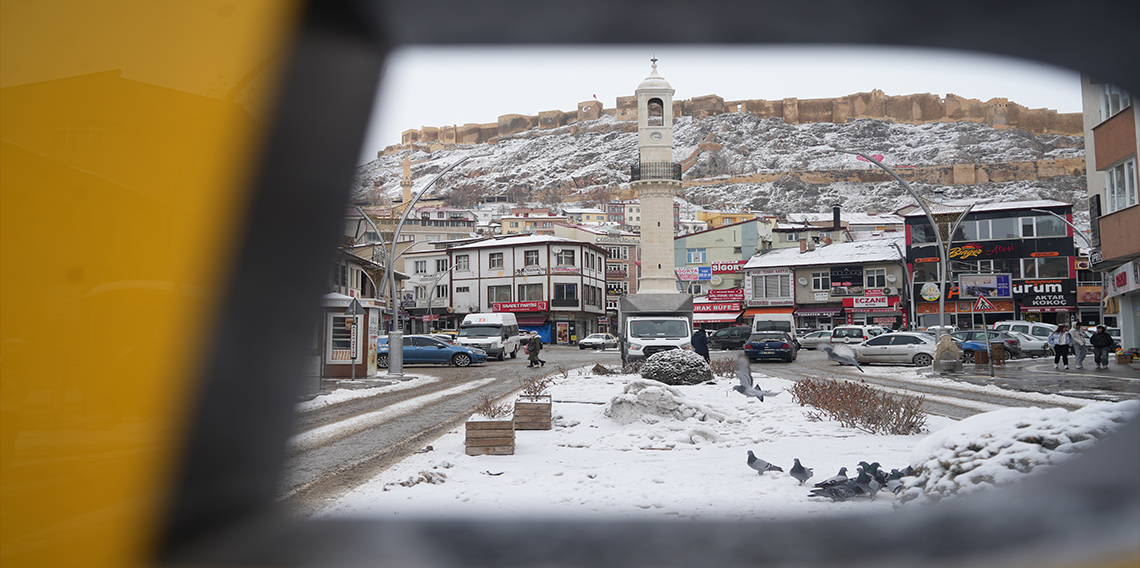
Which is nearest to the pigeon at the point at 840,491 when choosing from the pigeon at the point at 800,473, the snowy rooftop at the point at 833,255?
the pigeon at the point at 800,473

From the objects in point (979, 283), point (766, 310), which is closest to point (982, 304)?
point (979, 283)

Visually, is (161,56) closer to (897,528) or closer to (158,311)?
(158,311)

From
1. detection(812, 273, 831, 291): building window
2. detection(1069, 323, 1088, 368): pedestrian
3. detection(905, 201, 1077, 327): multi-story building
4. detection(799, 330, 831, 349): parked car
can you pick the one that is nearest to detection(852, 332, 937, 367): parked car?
detection(905, 201, 1077, 327): multi-story building

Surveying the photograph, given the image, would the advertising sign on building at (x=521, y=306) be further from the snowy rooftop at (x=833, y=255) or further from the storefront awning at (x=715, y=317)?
the snowy rooftop at (x=833, y=255)

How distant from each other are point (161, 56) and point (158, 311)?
682 millimetres

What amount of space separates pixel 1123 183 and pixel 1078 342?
25064 mm

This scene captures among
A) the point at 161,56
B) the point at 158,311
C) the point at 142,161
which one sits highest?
the point at 161,56

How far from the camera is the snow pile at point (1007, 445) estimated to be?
2086mm

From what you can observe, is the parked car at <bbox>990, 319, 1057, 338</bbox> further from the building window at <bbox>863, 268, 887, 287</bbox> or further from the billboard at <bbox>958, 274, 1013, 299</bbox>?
the building window at <bbox>863, 268, 887, 287</bbox>

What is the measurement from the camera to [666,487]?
Answer: 4801 mm

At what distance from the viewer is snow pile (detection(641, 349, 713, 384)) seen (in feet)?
55.6

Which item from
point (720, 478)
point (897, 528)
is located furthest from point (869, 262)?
point (897, 528)

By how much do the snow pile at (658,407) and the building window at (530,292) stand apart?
183ft

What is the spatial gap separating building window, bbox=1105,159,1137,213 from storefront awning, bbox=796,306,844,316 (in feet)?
182
